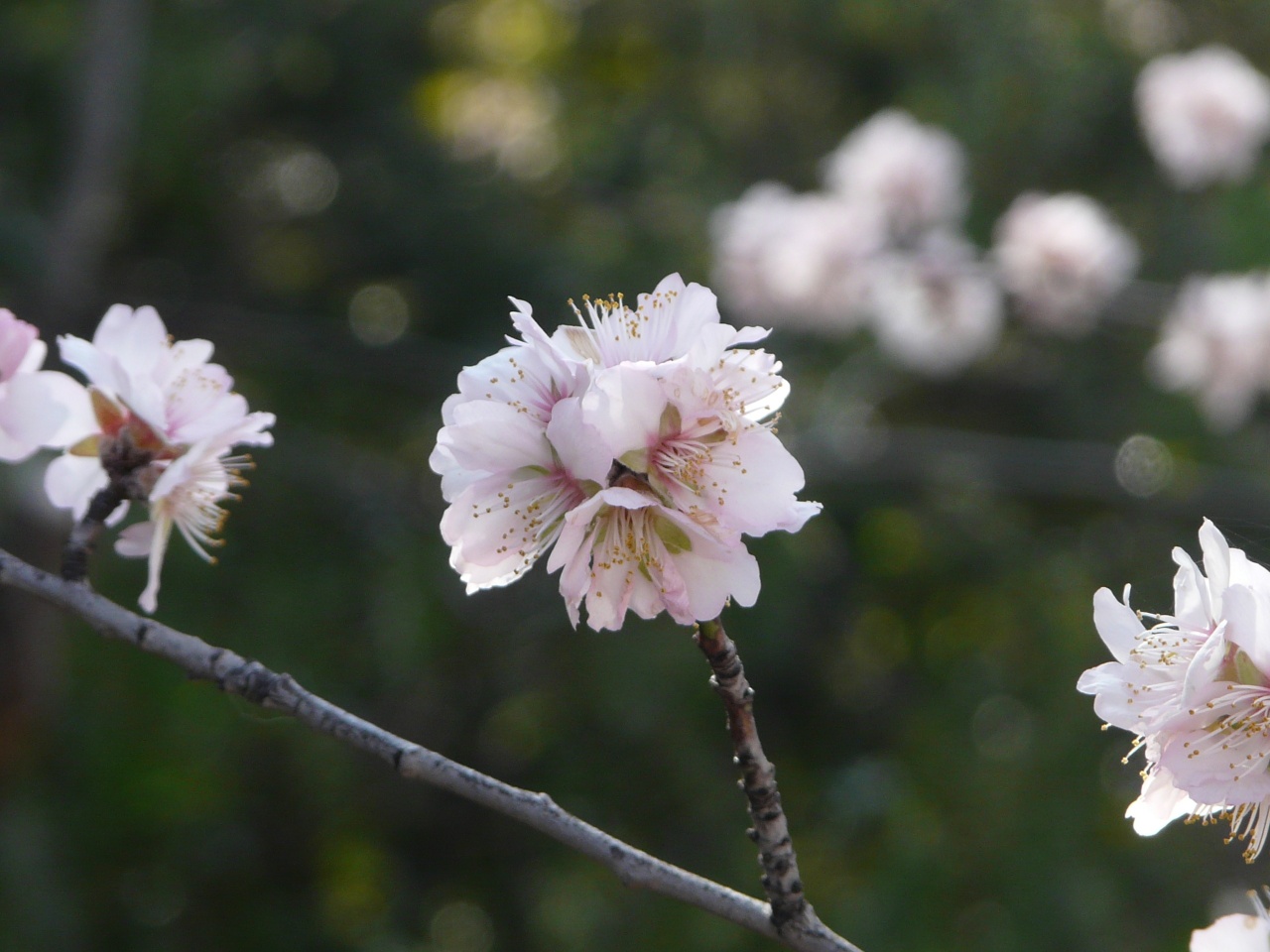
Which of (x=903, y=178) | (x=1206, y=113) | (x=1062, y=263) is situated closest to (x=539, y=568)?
(x=903, y=178)

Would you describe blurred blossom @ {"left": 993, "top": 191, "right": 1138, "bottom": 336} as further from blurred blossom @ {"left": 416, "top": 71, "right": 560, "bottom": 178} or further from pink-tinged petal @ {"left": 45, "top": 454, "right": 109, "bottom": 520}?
pink-tinged petal @ {"left": 45, "top": 454, "right": 109, "bottom": 520}

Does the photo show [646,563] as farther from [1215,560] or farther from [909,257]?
A: [909,257]

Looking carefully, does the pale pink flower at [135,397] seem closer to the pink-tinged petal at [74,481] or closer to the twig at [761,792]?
the pink-tinged petal at [74,481]

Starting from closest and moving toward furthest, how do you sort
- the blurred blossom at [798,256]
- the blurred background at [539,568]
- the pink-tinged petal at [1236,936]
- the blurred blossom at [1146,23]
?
1. the pink-tinged petal at [1236,936]
2. the blurred background at [539,568]
3. the blurred blossom at [798,256]
4. the blurred blossom at [1146,23]

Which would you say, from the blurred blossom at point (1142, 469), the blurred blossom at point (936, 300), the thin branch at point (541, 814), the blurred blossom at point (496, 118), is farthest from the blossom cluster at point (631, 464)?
the blurred blossom at point (496, 118)

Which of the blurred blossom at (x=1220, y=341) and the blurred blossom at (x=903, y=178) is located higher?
the blurred blossom at (x=903, y=178)

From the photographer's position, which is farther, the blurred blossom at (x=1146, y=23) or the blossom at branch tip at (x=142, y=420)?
the blurred blossom at (x=1146, y=23)

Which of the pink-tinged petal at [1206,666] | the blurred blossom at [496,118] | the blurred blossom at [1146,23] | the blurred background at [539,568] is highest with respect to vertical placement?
the blurred blossom at [1146,23]
